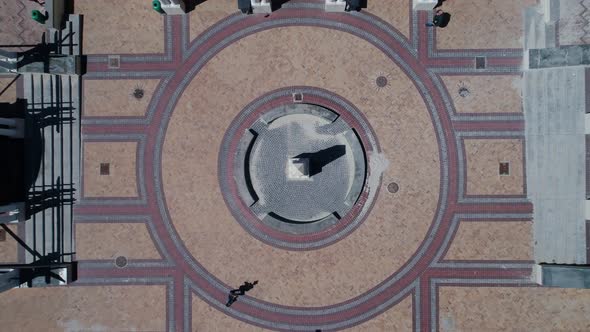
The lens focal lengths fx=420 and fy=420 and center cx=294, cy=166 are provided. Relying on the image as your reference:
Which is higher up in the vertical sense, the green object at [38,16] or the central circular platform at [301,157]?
the green object at [38,16]

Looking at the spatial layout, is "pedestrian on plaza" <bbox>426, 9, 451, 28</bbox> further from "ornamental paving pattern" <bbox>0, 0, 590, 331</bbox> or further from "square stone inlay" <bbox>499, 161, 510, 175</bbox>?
"square stone inlay" <bbox>499, 161, 510, 175</bbox>

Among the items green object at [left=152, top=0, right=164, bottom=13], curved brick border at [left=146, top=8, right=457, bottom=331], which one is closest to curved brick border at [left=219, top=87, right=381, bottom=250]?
curved brick border at [left=146, top=8, right=457, bottom=331]

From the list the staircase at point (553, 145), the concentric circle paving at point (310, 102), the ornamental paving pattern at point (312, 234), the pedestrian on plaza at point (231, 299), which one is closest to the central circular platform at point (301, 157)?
the concentric circle paving at point (310, 102)

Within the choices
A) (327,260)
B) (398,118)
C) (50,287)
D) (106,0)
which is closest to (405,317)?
(327,260)

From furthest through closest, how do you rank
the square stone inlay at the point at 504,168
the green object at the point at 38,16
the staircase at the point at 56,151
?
the staircase at the point at 56,151, the square stone inlay at the point at 504,168, the green object at the point at 38,16

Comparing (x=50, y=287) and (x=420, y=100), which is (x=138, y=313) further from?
(x=420, y=100)

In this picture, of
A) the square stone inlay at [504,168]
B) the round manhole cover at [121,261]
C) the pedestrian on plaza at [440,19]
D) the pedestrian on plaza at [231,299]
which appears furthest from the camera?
the round manhole cover at [121,261]

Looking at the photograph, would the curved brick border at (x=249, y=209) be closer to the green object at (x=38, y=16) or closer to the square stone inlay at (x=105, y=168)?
the square stone inlay at (x=105, y=168)

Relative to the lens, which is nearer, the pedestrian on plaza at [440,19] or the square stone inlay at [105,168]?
the pedestrian on plaza at [440,19]

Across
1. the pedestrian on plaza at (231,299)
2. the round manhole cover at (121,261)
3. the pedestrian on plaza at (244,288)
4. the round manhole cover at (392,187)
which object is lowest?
the pedestrian on plaza at (231,299)
